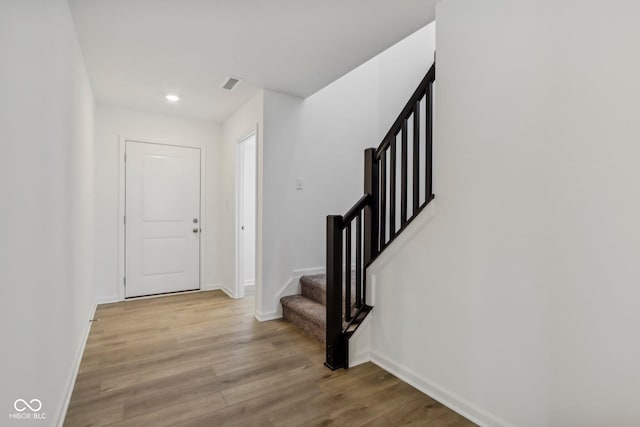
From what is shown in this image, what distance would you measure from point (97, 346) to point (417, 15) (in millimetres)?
3449

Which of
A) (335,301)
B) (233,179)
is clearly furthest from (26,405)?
(233,179)

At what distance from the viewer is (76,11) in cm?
194

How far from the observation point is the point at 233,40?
88.8 inches

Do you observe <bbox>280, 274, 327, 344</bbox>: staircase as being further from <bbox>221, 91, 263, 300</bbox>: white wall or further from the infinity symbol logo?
the infinity symbol logo

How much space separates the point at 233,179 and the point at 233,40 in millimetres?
1971

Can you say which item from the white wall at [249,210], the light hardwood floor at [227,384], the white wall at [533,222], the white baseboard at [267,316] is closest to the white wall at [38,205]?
the light hardwood floor at [227,384]

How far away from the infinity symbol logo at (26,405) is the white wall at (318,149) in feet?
6.49

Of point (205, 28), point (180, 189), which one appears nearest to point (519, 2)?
point (205, 28)

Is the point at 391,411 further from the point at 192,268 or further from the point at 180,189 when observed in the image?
the point at 180,189

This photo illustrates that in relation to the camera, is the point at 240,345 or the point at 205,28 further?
the point at 240,345

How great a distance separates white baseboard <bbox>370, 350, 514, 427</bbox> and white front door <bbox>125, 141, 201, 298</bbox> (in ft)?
9.82

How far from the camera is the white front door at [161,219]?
3920mm

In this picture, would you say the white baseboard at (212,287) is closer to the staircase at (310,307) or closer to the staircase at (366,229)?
the staircase at (310,307)

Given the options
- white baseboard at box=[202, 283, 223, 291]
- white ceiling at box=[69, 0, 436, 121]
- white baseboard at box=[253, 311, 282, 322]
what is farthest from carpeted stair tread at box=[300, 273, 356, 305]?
white ceiling at box=[69, 0, 436, 121]
